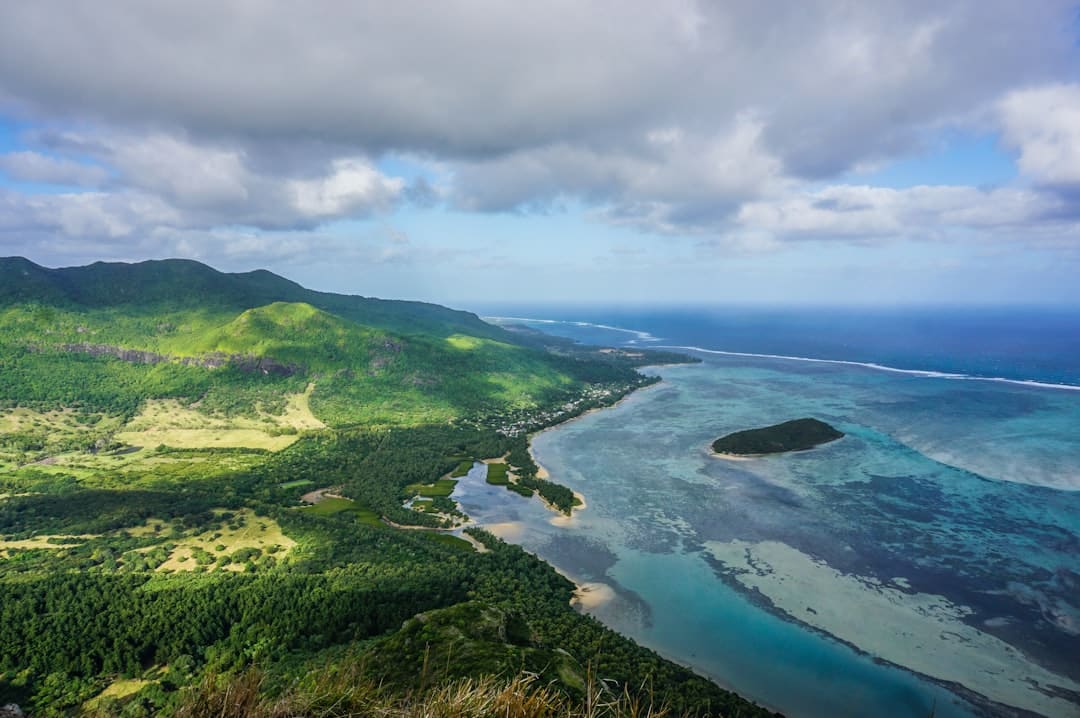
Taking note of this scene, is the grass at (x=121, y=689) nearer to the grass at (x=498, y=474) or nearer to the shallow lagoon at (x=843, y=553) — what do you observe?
the shallow lagoon at (x=843, y=553)

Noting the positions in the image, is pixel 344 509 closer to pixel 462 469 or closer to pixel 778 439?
pixel 462 469

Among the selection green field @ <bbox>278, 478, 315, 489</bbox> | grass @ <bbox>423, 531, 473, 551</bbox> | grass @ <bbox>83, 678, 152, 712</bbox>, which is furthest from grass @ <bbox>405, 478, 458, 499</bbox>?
grass @ <bbox>83, 678, 152, 712</bbox>

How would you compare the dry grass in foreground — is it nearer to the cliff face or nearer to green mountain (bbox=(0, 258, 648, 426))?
green mountain (bbox=(0, 258, 648, 426))

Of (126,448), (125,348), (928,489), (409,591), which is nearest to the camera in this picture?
(409,591)

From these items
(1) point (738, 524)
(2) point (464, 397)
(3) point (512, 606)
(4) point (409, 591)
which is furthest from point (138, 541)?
(2) point (464, 397)

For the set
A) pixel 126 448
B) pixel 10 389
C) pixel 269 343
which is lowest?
pixel 126 448

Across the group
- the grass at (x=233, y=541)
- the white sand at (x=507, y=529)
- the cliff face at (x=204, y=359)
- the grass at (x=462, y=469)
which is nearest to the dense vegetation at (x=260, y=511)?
the grass at (x=233, y=541)

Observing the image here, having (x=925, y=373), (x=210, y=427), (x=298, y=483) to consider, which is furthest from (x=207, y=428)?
(x=925, y=373)

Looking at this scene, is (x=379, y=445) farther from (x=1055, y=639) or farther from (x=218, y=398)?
(x=1055, y=639)
